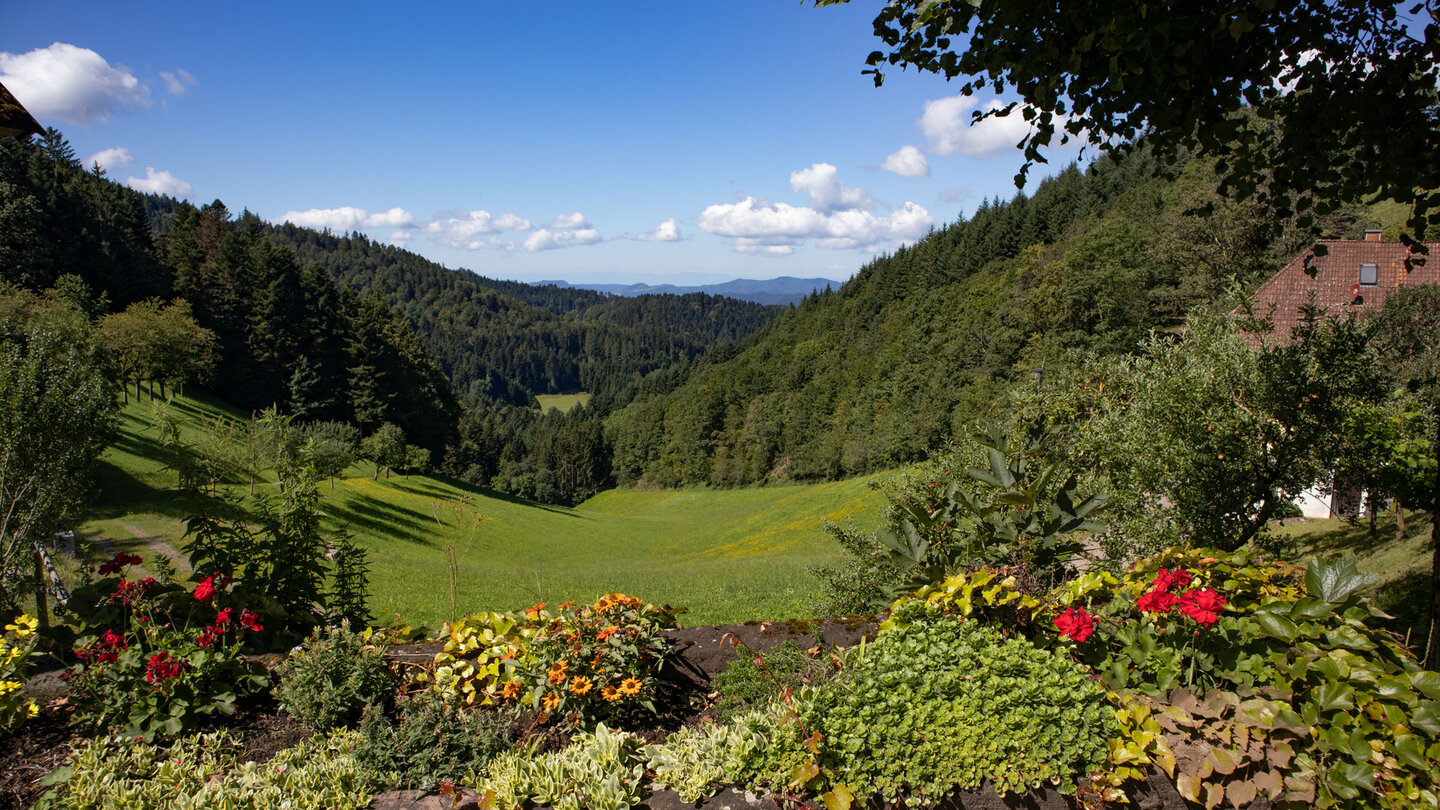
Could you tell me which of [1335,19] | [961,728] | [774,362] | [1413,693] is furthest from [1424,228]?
[774,362]

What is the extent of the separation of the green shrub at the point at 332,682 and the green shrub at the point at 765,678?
6.69 feet

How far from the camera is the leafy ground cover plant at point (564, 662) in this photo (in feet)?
12.9

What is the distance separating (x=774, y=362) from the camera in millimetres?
101938

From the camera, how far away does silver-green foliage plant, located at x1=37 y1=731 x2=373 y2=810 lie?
320cm

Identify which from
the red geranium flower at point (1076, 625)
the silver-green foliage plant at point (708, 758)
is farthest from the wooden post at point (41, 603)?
the red geranium flower at point (1076, 625)

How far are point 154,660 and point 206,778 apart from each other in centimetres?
72

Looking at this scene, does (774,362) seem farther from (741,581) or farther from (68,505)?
(68,505)

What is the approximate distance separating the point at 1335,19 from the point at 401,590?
754 inches

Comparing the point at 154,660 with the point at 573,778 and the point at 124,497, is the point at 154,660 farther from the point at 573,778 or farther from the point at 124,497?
the point at 124,497

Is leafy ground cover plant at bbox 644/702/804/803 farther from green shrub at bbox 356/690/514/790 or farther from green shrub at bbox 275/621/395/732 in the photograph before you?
green shrub at bbox 275/621/395/732

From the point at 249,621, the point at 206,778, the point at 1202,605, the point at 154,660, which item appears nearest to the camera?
the point at 1202,605

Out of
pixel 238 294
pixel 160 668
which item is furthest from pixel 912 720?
pixel 238 294

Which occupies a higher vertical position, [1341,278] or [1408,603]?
[1341,278]

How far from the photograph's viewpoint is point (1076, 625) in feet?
11.0
